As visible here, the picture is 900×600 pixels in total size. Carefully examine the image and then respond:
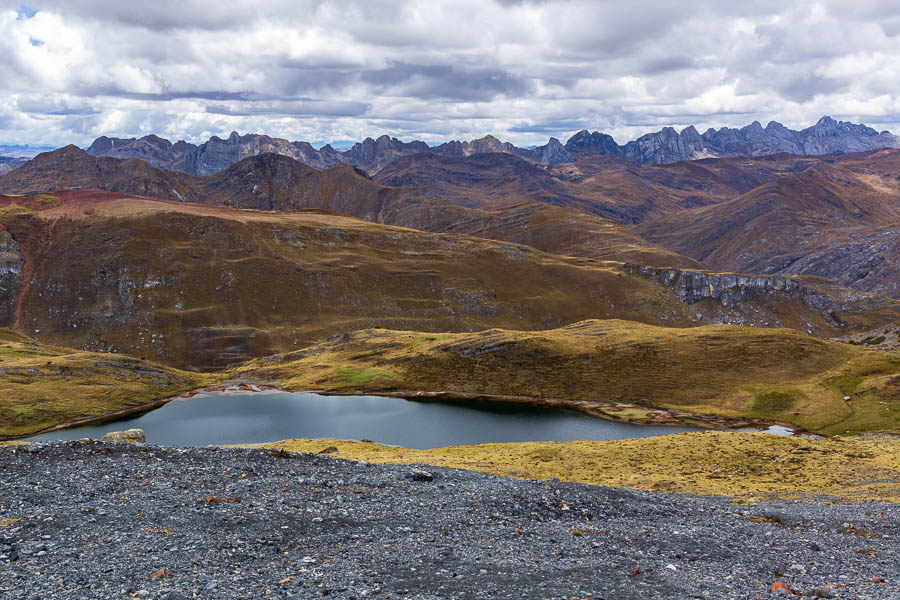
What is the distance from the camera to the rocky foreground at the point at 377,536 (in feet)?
76.0

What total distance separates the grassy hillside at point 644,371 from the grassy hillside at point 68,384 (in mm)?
24600

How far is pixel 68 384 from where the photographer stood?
130m

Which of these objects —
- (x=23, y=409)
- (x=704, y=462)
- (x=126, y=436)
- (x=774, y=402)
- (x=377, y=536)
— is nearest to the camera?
(x=377, y=536)

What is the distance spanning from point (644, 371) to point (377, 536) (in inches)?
4928

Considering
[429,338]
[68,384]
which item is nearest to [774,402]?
[429,338]

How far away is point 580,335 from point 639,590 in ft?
489

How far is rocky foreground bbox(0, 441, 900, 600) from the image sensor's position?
23156 mm

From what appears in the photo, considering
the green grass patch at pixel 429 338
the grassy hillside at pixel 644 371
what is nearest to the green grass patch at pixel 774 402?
the grassy hillside at pixel 644 371

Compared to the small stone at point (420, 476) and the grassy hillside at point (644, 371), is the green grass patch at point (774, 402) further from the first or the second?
the small stone at point (420, 476)

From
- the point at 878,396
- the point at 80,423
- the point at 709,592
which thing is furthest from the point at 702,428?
the point at 80,423

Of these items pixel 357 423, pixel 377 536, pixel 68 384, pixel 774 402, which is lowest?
pixel 357 423

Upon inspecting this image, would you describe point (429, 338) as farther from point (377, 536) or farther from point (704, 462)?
point (377, 536)

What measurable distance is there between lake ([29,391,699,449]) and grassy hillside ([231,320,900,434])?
35.4 feet

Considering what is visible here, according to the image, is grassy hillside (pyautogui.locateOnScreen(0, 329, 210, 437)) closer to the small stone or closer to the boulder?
the boulder
